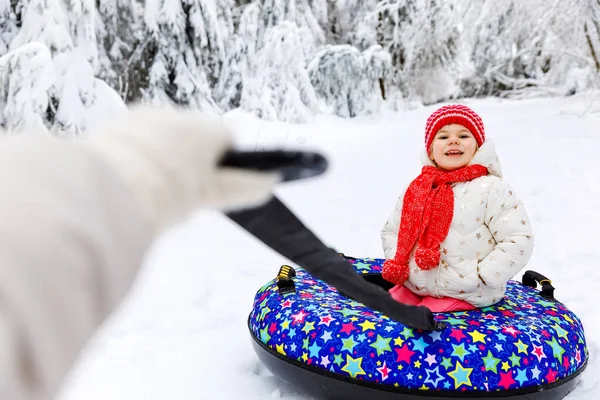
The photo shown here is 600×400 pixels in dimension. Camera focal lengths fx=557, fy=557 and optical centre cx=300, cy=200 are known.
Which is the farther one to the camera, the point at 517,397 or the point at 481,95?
the point at 481,95

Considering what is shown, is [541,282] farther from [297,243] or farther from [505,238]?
[297,243]

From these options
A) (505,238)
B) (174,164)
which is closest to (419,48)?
(505,238)

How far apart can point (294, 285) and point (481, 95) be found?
1345 centimetres

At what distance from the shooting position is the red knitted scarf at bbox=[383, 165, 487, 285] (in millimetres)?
2291

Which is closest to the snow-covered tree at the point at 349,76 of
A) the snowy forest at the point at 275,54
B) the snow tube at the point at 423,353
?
the snowy forest at the point at 275,54

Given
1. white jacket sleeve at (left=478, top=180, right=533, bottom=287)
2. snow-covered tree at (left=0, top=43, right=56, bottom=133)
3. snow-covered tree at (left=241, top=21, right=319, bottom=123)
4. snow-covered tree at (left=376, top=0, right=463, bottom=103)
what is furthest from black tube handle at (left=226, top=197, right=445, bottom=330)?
snow-covered tree at (left=376, top=0, right=463, bottom=103)

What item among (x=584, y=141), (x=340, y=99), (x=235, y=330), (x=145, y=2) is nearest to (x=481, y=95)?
(x=340, y=99)

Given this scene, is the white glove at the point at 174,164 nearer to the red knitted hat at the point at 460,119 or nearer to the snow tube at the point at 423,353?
the snow tube at the point at 423,353

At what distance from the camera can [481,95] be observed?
1471 centimetres

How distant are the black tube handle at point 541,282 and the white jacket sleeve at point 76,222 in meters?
2.36

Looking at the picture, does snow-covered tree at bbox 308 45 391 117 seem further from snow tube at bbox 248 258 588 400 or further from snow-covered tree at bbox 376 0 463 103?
snow tube at bbox 248 258 588 400

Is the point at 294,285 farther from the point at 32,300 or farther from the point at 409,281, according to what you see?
the point at 32,300

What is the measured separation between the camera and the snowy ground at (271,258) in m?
2.32

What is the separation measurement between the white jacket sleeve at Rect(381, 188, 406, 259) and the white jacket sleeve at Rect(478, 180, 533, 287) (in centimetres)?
44
